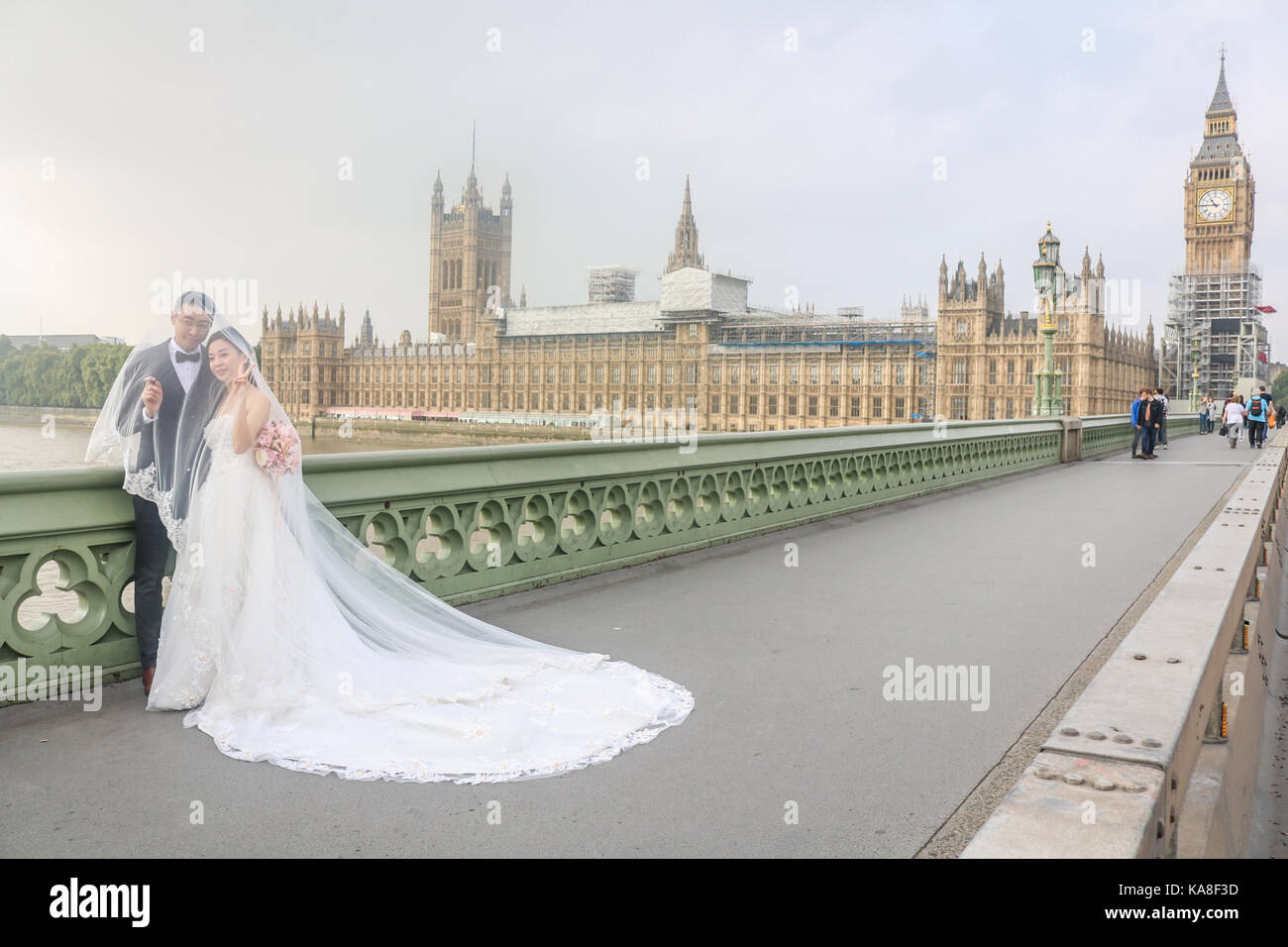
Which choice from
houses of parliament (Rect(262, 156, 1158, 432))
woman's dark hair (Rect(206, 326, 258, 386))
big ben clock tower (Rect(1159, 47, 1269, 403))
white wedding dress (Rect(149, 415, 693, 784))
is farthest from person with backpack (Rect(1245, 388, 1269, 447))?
big ben clock tower (Rect(1159, 47, 1269, 403))

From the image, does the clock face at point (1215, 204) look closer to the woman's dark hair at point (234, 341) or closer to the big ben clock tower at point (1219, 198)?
the big ben clock tower at point (1219, 198)

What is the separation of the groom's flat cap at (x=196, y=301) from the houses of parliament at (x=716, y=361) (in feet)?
269

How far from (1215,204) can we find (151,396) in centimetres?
14651

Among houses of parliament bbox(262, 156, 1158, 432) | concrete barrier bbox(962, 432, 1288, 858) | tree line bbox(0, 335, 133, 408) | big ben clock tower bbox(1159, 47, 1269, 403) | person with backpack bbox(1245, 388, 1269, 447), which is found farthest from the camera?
big ben clock tower bbox(1159, 47, 1269, 403)

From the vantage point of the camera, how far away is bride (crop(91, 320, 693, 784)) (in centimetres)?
369

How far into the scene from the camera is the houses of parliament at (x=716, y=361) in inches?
3565

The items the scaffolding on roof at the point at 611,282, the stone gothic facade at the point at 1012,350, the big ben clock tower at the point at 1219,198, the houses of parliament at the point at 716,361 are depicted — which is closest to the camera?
the stone gothic facade at the point at 1012,350

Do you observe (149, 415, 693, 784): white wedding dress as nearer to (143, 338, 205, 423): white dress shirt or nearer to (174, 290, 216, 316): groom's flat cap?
(143, 338, 205, 423): white dress shirt

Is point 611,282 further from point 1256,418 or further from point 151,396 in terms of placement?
point 151,396

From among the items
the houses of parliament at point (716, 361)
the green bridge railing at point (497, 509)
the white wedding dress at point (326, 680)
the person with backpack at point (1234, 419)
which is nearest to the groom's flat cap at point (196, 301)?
the white wedding dress at point (326, 680)

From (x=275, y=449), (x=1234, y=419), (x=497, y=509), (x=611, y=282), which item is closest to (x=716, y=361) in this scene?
(x=611, y=282)

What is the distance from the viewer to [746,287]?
4390 inches

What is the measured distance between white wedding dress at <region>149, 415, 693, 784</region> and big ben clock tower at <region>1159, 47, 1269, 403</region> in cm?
11241

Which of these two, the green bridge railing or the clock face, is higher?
the clock face
